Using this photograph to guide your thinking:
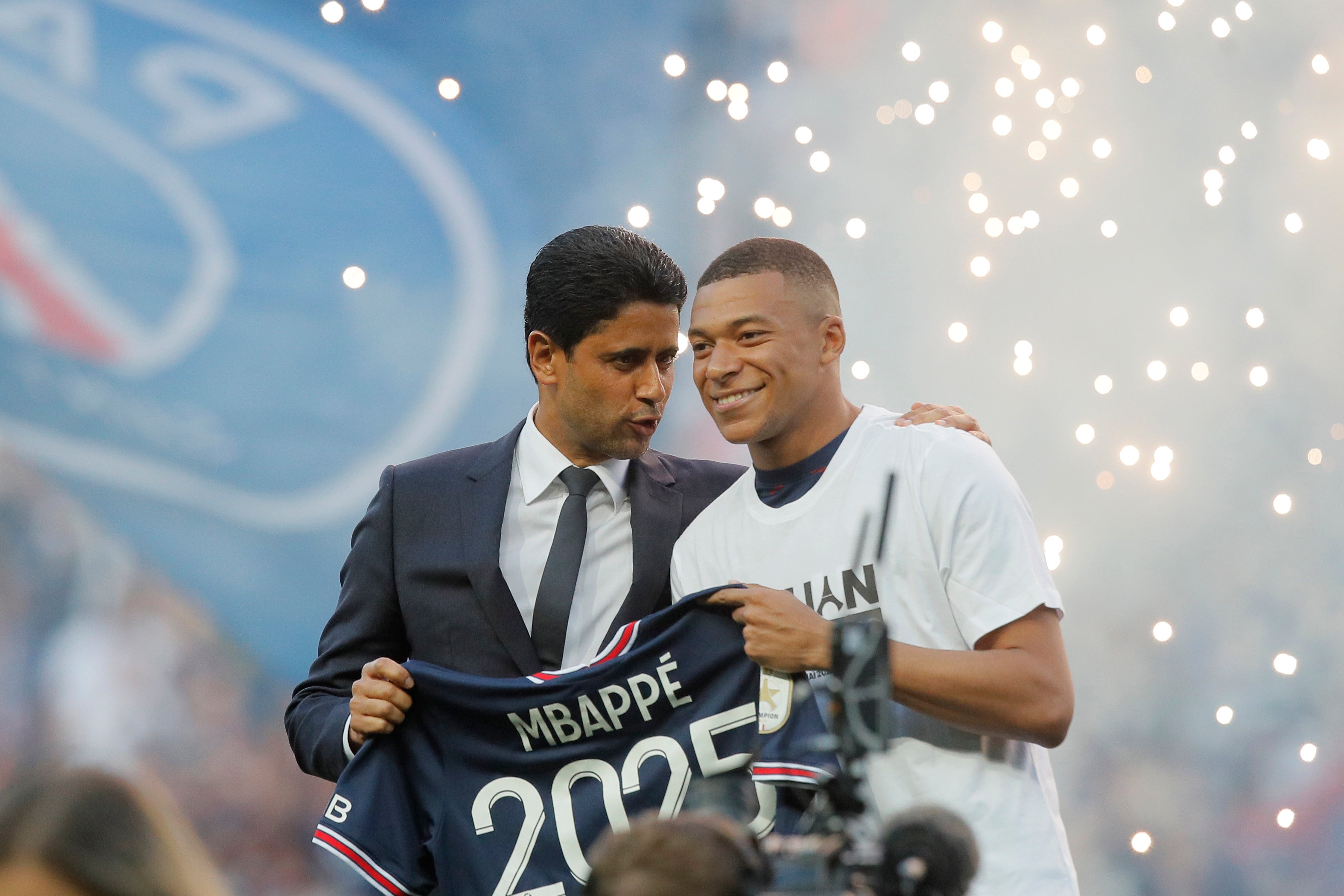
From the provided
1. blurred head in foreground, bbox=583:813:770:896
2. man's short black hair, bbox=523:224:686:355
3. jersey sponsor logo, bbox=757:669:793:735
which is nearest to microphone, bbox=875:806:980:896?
blurred head in foreground, bbox=583:813:770:896

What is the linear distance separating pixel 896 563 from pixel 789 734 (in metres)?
0.29

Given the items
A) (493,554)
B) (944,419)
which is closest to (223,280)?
(493,554)

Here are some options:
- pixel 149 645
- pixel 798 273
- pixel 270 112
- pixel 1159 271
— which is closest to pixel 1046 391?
pixel 1159 271

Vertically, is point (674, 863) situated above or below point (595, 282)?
below

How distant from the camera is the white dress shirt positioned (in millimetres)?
1958

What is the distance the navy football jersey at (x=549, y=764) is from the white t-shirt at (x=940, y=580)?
6.6 inches

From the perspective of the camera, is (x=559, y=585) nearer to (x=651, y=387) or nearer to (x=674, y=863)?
(x=651, y=387)

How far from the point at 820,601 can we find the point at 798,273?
573 mm

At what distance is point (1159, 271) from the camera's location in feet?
12.1

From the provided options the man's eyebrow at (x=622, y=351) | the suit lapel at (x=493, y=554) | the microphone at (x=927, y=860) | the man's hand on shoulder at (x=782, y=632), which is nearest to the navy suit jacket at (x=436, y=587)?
the suit lapel at (x=493, y=554)

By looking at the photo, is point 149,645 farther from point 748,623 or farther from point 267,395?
point 748,623

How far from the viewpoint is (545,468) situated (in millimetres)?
2076

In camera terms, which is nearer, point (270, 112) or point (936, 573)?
point (936, 573)

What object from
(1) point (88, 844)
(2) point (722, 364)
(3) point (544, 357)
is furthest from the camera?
(3) point (544, 357)
